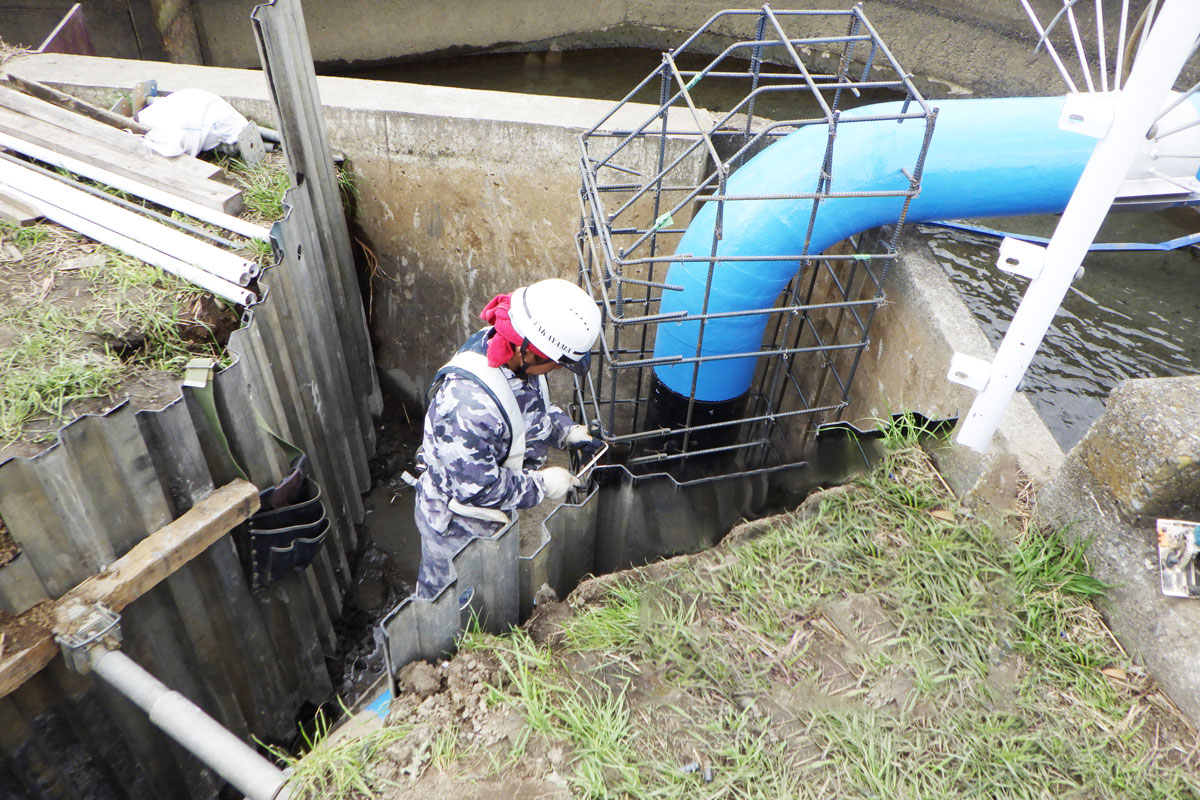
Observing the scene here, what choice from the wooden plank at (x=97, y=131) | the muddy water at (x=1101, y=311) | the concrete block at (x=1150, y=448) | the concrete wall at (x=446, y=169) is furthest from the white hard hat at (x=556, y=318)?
the muddy water at (x=1101, y=311)

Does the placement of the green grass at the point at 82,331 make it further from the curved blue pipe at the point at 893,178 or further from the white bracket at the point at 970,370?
the white bracket at the point at 970,370

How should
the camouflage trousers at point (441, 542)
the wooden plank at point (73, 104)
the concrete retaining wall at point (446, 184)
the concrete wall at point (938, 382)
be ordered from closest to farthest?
the concrete wall at point (938, 382), the camouflage trousers at point (441, 542), the wooden plank at point (73, 104), the concrete retaining wall at point (446, 184)

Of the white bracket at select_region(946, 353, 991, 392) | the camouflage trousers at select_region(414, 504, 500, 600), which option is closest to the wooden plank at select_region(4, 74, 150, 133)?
the camouflage trousers at select_region(414, 504, 500, 600)

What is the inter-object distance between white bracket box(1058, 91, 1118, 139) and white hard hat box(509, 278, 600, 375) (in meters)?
2.02

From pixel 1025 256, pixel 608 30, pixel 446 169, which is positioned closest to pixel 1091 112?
pixel 1025 256

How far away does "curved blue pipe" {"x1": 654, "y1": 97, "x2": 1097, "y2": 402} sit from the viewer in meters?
3.96

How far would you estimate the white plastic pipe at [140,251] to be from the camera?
4184mm

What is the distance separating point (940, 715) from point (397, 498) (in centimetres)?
439

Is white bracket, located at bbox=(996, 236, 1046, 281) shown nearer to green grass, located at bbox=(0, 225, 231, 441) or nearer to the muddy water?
the muddy water

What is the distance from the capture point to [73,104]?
5.36m

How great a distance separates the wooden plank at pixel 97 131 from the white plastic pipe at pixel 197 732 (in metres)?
3.16

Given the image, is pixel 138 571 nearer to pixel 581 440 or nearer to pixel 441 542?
pixel 441 542

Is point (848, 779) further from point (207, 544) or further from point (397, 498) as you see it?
point (397, 498)

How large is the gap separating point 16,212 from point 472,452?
3333 mm
